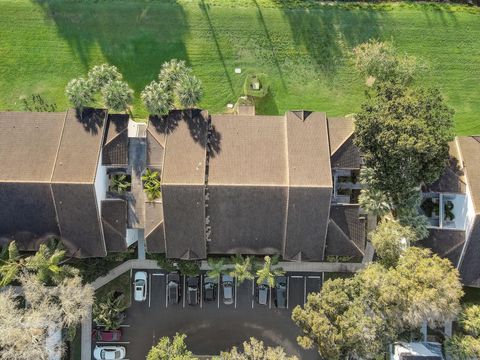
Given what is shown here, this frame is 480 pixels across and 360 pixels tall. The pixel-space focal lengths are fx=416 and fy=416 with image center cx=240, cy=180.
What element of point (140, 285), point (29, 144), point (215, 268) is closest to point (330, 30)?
point (215, 268)

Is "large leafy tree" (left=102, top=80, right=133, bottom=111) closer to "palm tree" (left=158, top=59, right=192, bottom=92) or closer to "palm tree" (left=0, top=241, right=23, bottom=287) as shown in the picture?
"palm tree" (left=158, top=59, right=192, bottom=92)

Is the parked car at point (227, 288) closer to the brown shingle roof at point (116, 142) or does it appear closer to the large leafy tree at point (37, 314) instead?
the large leafy tree at point (37, 314)

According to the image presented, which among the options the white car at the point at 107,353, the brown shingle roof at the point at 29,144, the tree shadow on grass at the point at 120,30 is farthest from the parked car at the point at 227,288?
the tree shadow on grass at the point at 120,30

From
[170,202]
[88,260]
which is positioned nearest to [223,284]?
[170,202]

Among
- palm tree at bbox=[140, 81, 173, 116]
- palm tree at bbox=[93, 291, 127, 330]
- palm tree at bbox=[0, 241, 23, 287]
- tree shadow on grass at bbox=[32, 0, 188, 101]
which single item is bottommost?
palm tree at bbox=[93, 291, 127, 330]

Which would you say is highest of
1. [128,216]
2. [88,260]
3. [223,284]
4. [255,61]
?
[255,61]

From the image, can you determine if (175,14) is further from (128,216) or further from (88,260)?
(88,260)

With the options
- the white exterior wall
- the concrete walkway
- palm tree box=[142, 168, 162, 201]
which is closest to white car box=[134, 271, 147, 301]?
the concrete walkway

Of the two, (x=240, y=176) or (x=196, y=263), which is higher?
(x=240, y=176)
